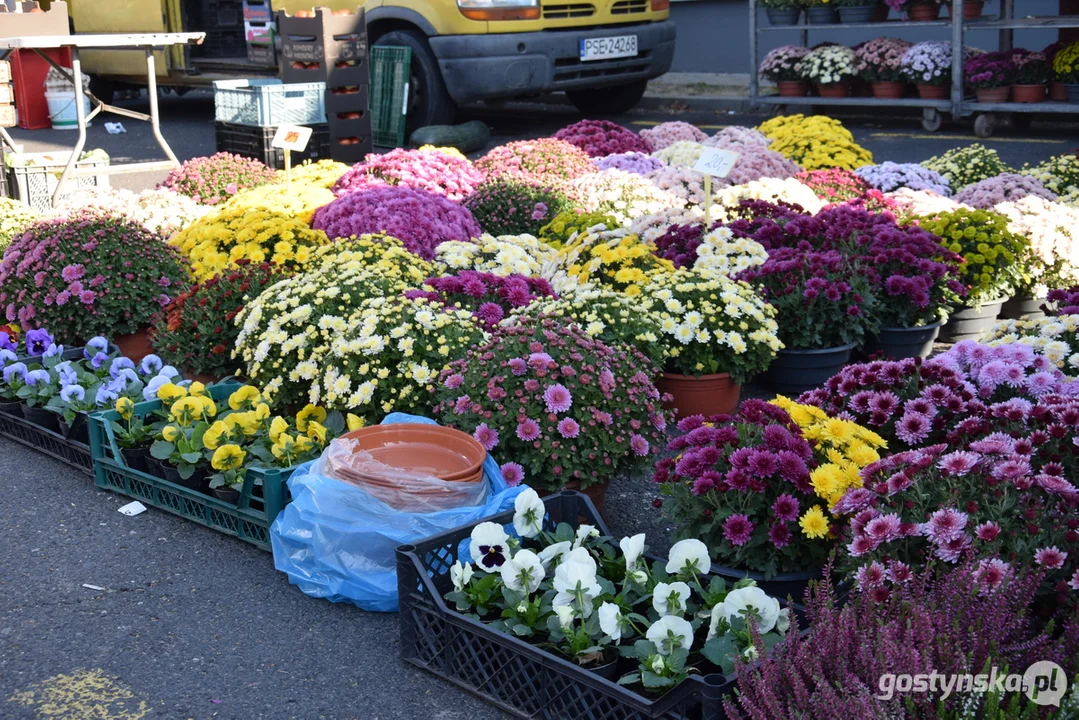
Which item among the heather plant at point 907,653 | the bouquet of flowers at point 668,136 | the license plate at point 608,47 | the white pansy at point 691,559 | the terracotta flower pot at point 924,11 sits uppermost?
the terracotta flower pot at point 924,11

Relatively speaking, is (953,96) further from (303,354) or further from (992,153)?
(303,354)

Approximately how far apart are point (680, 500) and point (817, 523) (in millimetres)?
431

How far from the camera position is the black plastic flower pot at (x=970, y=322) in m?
6.08

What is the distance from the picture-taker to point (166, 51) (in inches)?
588

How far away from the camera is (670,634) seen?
2945mm

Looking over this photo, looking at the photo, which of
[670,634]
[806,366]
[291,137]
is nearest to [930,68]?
[291,137]

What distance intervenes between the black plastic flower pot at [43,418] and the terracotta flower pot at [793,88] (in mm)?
10720

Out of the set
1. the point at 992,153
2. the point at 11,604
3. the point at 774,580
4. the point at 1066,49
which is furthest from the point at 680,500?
the point at 1066,49

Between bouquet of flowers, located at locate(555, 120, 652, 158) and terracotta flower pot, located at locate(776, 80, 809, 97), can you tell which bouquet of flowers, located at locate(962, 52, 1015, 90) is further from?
bouquet of flowers, located at locate(555, 120, 652, 158)

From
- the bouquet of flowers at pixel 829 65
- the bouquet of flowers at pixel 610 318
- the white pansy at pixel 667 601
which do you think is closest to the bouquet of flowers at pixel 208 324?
the bouquet of flowers at pixel 610 318

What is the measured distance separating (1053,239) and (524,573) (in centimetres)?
426

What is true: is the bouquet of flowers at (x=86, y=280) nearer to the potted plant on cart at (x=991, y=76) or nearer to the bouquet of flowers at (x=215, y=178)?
the bouquet of flowers at (x=215, y=178)

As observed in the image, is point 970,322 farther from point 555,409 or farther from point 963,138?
point 963,138

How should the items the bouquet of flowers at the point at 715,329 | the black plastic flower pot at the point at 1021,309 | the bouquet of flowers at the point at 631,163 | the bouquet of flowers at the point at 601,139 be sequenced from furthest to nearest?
1. the bouquet of flowers at the point at 601,139
2. the bouquet of flowers at the point at 631,163
3. the black plastic flower pot at the point at 1021,309
4. the bouquet of flowers at the point at 715,329
